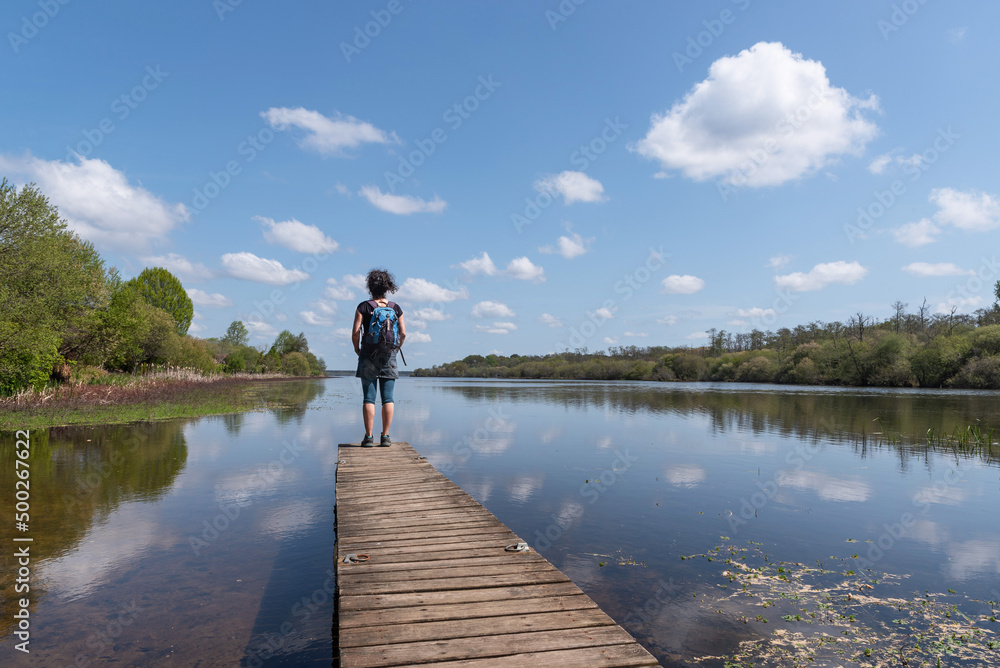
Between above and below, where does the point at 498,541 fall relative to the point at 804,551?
above

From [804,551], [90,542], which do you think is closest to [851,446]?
[804,551]

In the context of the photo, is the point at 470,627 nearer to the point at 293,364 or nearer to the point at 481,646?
the point at 481,646

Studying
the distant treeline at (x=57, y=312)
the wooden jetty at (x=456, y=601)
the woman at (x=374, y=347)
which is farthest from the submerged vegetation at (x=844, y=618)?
the distant treeline at (x=57, y=312)

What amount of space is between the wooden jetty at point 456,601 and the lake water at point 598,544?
98 centimetres

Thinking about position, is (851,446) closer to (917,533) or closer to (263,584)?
(917,533)

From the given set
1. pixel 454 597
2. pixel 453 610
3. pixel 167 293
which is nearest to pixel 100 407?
pixel 454 597

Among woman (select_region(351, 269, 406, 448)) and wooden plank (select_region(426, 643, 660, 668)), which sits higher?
woman (select_region(351, 269, 406, 448))

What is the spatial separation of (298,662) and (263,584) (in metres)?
1.66

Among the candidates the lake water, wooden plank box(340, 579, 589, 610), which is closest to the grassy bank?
the lake water

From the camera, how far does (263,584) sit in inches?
216

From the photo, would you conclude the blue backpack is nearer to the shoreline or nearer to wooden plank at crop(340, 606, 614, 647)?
wooden plank at crop(340, 606, 614, 647)

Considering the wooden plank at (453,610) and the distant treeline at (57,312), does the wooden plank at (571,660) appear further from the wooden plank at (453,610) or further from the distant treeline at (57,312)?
the distant treeline at (57,312)

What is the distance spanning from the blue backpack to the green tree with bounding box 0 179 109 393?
1651 cm

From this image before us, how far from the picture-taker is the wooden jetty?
8.97 ft
